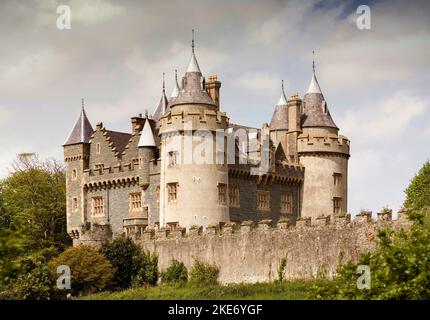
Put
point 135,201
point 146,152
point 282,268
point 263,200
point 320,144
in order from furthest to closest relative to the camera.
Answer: point 320,144
point 135,201
point 263,200
point 146,152
point 282,268

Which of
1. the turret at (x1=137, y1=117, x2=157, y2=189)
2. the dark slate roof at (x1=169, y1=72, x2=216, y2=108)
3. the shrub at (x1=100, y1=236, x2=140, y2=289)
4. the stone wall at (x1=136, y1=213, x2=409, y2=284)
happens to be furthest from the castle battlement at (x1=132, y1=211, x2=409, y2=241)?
the dark slate roof at (x1=169, y1=72, x2=216, y2=108)

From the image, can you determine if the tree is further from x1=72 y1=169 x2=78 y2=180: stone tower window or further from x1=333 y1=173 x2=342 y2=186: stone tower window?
x1=333 y1=173 x2=342 y2=186: stone tower window

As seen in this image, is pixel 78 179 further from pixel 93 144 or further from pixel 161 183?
pixel 161 183

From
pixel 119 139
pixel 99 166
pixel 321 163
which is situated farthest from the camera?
pixel 119 139

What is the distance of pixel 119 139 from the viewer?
76000 millimetres

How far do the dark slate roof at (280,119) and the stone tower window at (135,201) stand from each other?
30.0ft

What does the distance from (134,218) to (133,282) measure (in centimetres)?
783

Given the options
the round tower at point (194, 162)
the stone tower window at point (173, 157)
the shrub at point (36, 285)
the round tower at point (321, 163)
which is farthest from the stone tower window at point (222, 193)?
the shrub at point (36, 285)

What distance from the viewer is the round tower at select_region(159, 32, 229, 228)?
65.2 meters

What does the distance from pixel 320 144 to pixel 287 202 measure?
3.85 m

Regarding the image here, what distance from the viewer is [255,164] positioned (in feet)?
231

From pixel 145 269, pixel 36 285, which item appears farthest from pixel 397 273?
pixel 145 269

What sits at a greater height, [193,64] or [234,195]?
[193,64]

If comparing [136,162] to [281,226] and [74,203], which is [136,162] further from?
[281,226]
